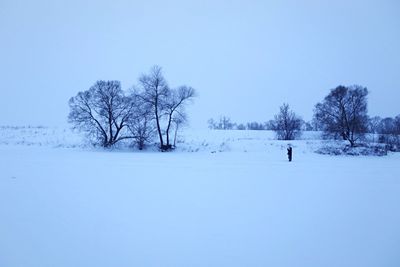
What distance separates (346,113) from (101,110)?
37.0 meters

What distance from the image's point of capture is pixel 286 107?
55.3 metres

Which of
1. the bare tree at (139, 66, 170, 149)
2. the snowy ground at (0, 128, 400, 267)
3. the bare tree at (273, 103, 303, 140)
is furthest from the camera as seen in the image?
the bare tree at (273, 103, 303, 140)

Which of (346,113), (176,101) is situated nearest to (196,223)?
(176,101)

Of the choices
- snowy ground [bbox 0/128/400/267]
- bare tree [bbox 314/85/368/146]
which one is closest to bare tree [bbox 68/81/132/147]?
snowy ground [bbox 0/128/400/267]

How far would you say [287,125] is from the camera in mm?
53969

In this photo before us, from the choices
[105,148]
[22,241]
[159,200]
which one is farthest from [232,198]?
[105,148]

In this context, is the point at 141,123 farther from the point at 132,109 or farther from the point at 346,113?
the point at 346,113

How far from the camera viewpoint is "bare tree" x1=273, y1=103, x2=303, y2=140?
53416 mm

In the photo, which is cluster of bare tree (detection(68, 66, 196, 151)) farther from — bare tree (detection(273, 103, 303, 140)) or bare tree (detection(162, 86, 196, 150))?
bare tree (detection(273, 103, 303, 140))

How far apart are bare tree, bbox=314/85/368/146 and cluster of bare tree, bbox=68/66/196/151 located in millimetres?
22396

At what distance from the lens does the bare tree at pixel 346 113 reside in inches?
1560

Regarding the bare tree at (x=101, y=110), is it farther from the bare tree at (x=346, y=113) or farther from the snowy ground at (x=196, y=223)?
the bare tree at (x=346, y=113)

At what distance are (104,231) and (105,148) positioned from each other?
31360 millimetres

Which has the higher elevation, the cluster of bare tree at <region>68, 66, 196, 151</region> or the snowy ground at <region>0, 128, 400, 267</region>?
the cluster of bare tree at <region>68, 66, 196, 151</region>
